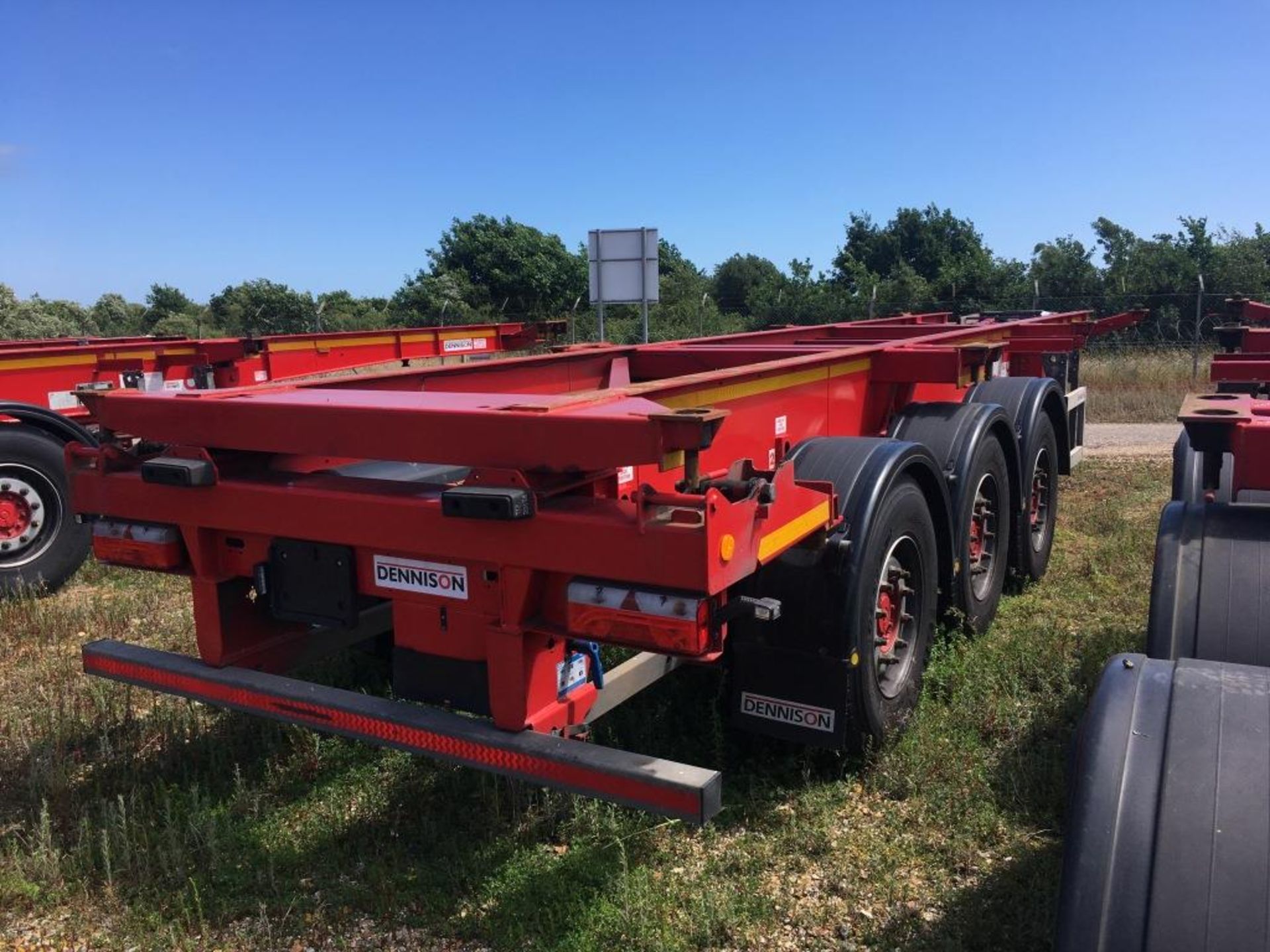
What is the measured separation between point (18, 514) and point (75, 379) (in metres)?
1.99

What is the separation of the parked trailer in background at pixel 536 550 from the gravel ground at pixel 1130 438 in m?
8.25

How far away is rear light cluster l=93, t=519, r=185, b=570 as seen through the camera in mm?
3299

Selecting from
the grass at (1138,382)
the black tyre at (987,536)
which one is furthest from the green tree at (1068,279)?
the black tyre at (987,536)

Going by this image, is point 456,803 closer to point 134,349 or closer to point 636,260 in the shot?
point 134,349

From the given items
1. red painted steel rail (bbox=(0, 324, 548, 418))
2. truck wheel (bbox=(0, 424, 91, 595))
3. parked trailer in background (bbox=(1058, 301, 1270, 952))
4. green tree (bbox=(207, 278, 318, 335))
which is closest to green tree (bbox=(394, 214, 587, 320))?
green tree (bbox=(207, 278, 318, 335))

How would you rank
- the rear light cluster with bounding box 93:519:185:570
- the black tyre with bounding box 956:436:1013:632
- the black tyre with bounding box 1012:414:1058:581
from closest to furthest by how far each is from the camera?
the rear light cluster with bounding box 93:519:185:570 → the black tyre with bounding box 956:436:1013:632 → the black tyre with bounding box 1012:414:1058:581

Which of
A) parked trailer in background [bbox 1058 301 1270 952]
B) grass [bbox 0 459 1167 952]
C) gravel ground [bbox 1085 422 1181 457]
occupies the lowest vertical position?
grass [bbox 0 459 1167 952]

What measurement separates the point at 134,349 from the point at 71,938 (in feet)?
22.0

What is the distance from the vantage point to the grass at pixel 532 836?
2.91 metres

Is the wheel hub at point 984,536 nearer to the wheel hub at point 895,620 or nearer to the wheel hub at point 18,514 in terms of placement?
the wheel hub at point 895,620

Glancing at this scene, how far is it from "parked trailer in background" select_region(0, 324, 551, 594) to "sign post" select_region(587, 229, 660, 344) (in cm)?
190

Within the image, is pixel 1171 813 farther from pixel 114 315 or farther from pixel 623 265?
pixel 114 315

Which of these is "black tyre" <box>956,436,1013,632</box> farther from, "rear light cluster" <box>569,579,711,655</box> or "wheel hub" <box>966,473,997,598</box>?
"rear light cluster" <box>569,579,711,655</box>

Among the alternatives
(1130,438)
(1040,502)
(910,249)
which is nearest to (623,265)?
(1130,438)
